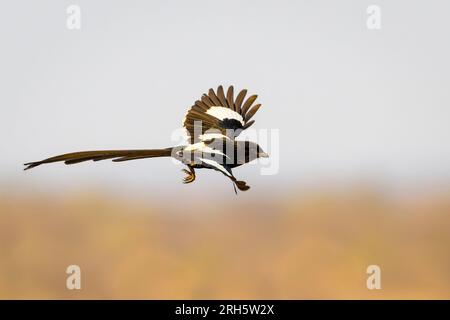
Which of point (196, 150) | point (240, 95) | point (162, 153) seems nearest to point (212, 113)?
point (240, 95)

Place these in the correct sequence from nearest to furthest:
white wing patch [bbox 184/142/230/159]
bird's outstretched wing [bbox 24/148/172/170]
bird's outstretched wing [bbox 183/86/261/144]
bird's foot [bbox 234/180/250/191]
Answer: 1. bird's outstretched wing [bbox 24/148/172/170]
2. bird's foot [bbox 234/180/250/191]
3. white wing patch [bbox 184/142/230/159]
4. bird's outstretched wing [bbox 183/86/261/144]

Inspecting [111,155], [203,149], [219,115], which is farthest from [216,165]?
[219,115]

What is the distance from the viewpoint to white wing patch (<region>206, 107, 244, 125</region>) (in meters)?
5.97


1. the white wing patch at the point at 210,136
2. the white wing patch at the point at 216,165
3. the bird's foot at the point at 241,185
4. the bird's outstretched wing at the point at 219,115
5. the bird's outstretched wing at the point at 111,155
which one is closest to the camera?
the bird's outstretched wing at the point at 111,155

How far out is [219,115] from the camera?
6.09 meters

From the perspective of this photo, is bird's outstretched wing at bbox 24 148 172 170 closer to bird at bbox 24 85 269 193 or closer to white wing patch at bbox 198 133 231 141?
bird at bbox 24 85 269 193

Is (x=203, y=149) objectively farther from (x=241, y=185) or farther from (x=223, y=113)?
(x=223, y=113)

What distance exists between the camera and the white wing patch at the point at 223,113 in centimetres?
597

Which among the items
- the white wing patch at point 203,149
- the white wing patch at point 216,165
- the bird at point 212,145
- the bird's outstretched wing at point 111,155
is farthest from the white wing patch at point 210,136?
the bird's outstretched wing at point 111,155

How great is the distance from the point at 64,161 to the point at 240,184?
1.09 meters

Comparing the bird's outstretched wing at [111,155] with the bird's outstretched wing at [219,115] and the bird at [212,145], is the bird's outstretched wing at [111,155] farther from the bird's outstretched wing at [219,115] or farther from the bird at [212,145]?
the bird's outstretched wing at [219,115]

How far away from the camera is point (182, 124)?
19.5 ft

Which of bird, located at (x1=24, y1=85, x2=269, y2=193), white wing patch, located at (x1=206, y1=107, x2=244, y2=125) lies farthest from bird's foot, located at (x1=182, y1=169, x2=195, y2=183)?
white wing patch, located at (x1=206, y1=107, x2=244, y2=125)

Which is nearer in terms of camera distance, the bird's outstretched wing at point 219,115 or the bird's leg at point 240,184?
the bird's leg at point 240,184
